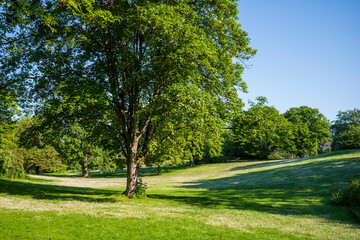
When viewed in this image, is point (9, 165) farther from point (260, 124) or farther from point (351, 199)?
point (351, 199)

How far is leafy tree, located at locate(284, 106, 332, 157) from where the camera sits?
75.4 metres

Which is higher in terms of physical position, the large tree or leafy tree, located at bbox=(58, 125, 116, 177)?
the large tree

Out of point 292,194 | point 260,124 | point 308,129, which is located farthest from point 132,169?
point 308,129

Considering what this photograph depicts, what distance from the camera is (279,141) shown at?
20609mm

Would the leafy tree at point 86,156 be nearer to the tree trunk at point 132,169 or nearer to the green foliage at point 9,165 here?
the green foliage at point 9,165

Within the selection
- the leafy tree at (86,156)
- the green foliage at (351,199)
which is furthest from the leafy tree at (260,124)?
the leafy tree at (86,156)

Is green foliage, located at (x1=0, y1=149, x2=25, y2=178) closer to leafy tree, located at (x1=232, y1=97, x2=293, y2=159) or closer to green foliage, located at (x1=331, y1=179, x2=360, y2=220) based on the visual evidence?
leafy tree, located at (x1=232, y1=97, x2=293, y2=159)

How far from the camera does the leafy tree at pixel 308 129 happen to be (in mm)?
75412

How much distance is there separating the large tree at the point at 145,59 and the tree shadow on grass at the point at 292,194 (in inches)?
317

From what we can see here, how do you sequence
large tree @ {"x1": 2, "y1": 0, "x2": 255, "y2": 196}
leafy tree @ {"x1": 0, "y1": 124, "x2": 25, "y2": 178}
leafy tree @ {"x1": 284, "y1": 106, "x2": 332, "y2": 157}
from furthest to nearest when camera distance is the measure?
leafy tree @ {"x1": 284, "y1": 106, "x2": 332, "y2": 157} < leafy tree @ {"x1": 0, "y1": 124, "x2": 25, "y2": 178} < large tree @ {"x1": 2, "y1": 0, "x2": 255, "y2": 196}

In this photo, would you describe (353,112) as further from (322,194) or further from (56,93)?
(56,93)

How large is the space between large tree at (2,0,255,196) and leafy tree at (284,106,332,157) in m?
59.0

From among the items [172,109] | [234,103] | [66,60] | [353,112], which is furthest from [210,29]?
[353,112]

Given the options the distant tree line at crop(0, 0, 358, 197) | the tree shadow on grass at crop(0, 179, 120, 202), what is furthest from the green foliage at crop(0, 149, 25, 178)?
the distant tree line at crop(0, 0, 358, 197)
